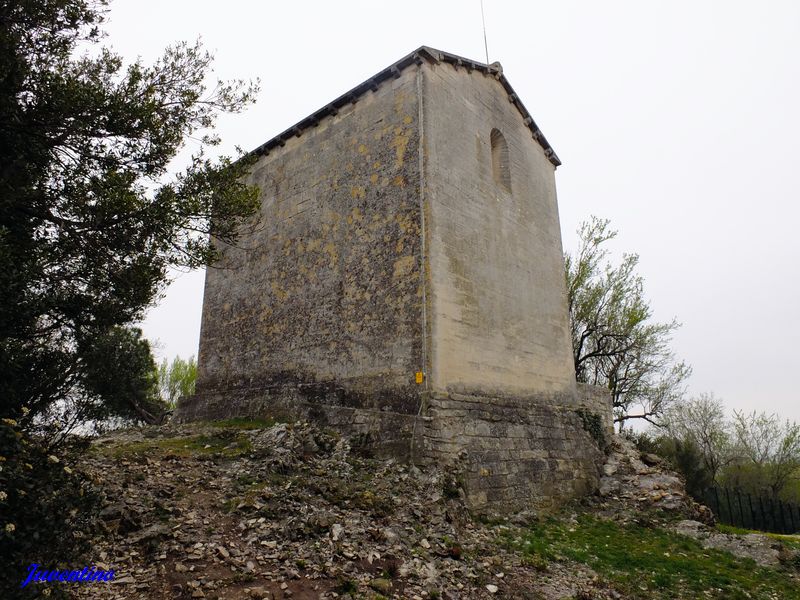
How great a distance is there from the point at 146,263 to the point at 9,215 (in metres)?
1.64

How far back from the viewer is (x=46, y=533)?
3963 mm

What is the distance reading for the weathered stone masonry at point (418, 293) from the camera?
32.0 ft

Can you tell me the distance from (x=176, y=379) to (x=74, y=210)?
2472 centimetres

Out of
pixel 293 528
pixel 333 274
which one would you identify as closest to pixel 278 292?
pixel 333 274

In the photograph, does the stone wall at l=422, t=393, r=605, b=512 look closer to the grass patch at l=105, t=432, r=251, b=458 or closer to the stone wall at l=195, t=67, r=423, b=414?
the stone wall at l=195, t=67, r=423, b=414

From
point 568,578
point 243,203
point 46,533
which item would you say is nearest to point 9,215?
point 243,203

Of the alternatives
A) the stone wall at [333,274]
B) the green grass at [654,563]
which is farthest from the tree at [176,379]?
the green grass at [654,563]

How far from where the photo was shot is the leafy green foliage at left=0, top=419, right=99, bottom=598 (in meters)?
3.74

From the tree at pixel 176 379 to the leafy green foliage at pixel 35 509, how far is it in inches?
1007

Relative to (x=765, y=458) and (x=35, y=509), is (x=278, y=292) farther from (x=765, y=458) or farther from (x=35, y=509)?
(x=765, y=458)

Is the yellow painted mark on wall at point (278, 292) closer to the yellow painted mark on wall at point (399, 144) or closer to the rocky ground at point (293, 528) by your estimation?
the rocky ground at point (293, 528)

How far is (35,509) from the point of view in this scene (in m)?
3.91

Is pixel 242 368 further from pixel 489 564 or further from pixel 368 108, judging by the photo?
pixel 489 564

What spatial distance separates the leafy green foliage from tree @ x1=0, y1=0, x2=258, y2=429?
6.81 feet
